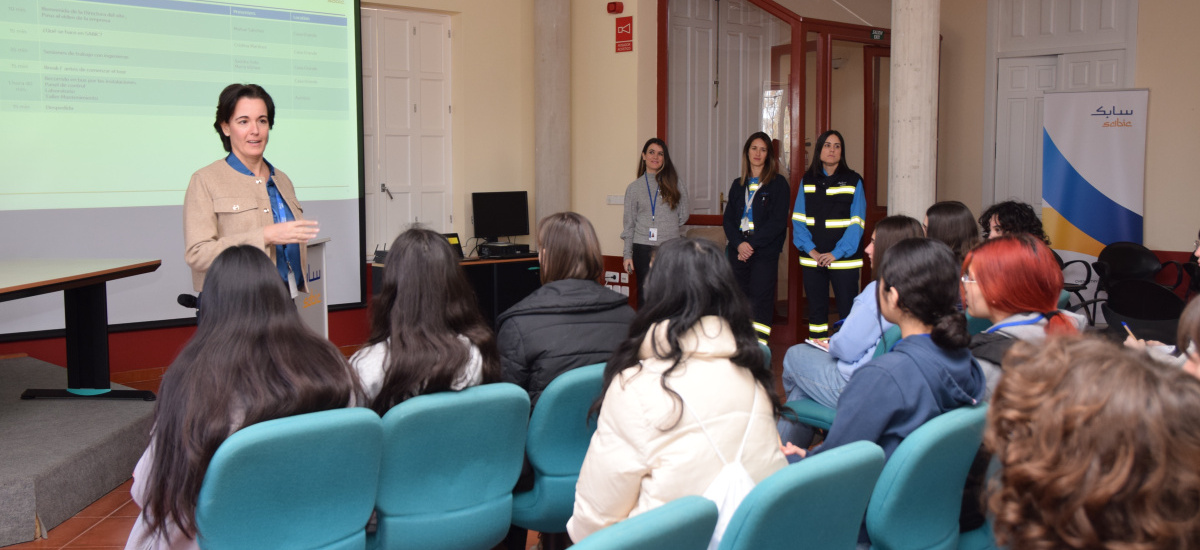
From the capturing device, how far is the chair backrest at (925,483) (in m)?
1.83

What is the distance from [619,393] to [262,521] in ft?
2.69

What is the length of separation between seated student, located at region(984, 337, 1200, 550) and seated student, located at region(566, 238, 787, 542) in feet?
2.76

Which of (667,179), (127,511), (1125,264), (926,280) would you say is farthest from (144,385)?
(1125,264)

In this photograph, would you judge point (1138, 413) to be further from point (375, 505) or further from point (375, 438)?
point (375, 505)

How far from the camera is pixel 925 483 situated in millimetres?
1919

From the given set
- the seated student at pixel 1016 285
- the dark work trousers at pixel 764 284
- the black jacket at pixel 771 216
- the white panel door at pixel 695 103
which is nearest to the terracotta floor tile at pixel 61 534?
the seated student at pixel 1016 285

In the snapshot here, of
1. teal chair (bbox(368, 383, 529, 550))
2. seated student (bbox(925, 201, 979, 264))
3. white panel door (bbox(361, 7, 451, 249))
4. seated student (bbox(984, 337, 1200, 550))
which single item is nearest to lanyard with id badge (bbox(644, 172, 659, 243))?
white panel door (bbox(361, 7, 451, 249))

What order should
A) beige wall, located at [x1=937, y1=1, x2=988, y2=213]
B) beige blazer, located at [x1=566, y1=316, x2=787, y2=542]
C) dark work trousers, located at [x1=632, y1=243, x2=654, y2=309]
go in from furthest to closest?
beige wall, located at [x1=937, y1=1, x2=988, y2=213] < dark work trousers, located at [x1=632, y1=243, x2=654, y2=309] < beige blazer, located at [x1=566, y1=316, x2=787, y2=542]

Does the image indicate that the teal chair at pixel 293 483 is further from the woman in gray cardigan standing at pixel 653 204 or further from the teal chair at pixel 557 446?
the woman in gray cardigan standing at pixel 653 204

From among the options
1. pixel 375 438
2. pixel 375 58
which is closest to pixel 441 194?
pixel 375 58

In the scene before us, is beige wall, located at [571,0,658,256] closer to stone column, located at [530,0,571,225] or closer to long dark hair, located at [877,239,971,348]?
stone column, located at [530,0,571,225]

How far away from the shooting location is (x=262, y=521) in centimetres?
192

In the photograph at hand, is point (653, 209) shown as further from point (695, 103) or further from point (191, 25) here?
point (191, 25)

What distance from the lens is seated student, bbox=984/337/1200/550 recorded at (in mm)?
888
